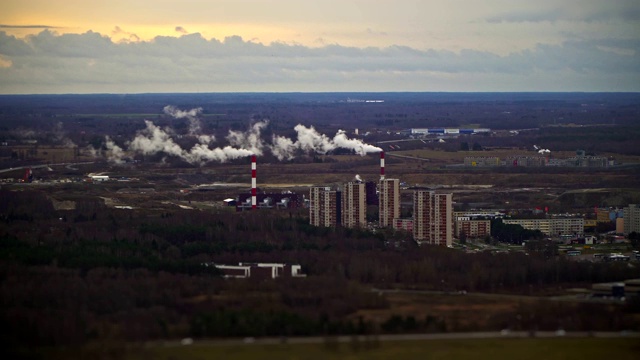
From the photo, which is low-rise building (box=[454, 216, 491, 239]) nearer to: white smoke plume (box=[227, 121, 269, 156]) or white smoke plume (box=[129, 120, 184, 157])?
white smoke plume (box=[227, 121, 269, 156])

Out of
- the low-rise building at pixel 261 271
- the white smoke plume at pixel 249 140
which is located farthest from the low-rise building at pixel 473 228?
the white smoke plume at pixel 249 140

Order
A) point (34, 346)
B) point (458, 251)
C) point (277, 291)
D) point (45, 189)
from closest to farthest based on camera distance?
point (34, 346) → point (277, 291) → point (458, 251) → point (45, 189)

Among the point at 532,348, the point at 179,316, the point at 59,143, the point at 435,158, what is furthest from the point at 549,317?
the point at 59,143

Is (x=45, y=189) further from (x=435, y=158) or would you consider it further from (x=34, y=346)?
(x=34, y=346)

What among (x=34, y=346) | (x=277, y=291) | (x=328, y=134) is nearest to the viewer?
(x=34, y=346)

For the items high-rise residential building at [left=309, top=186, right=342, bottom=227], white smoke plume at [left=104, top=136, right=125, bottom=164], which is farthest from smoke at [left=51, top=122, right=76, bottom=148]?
high-rise residential building at [left=309, top=186, right=342, bottom=227]
